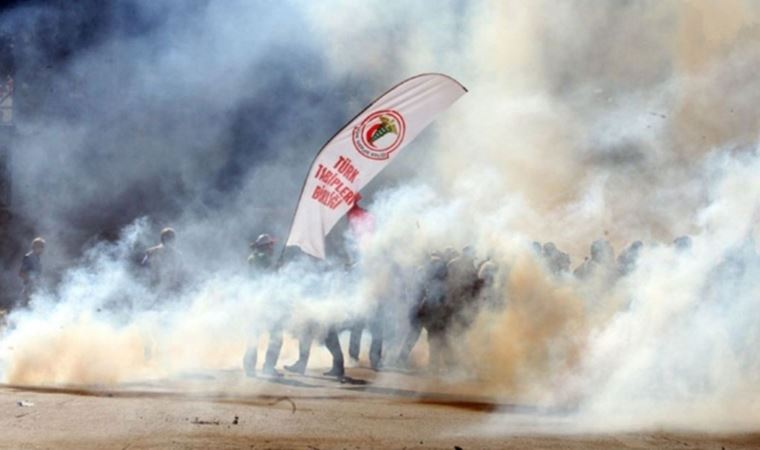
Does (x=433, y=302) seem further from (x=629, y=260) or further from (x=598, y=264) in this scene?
(x=629, y=260)

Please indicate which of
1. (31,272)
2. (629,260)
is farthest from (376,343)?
(31,272)

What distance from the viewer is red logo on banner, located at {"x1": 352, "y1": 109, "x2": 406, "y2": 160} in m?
9.46

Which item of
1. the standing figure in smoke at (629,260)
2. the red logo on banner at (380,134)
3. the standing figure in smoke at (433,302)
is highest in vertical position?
the red logo on banner at (380,134)

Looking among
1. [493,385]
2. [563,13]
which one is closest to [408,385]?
[493,385]

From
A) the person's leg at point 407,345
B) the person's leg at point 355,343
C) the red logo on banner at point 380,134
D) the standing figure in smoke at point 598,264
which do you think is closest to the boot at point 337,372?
the person's leg at point 355,343

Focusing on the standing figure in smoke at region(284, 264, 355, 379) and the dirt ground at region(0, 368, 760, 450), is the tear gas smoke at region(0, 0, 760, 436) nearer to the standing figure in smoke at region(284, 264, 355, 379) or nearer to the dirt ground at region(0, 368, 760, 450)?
the standing figure in smoke at region(284, 264, 355, 379)

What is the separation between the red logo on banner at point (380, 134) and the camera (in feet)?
31.0

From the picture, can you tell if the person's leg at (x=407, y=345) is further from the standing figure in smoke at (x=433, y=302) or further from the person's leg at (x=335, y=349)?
the person's leg at (x=335, y=349)

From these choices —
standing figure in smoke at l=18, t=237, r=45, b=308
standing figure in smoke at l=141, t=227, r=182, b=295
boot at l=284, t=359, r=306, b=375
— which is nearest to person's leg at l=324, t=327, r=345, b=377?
boot at l=284, t=359, r=306, b=375

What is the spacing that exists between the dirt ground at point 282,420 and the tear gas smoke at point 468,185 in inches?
A: 22.5

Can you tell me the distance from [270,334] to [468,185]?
464 cm

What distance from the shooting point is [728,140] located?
12156 mm

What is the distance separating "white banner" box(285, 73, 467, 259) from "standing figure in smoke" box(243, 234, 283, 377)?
34cm

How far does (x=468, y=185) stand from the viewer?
13.2 m
